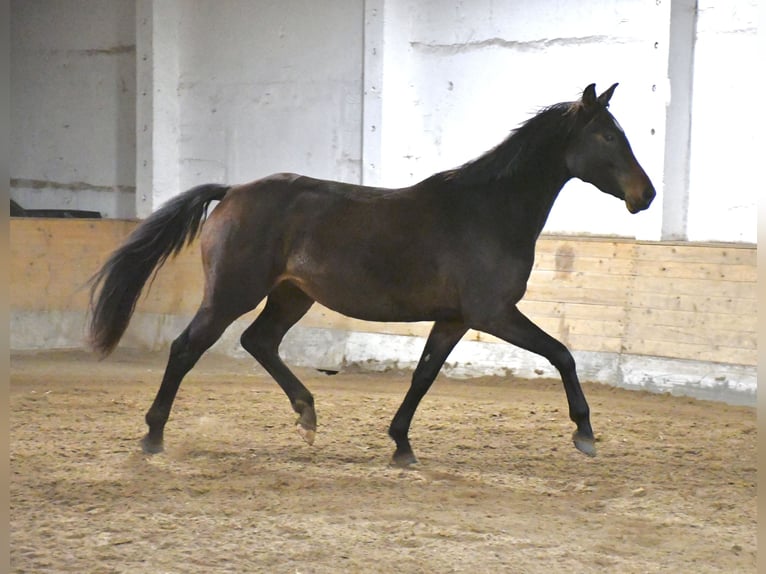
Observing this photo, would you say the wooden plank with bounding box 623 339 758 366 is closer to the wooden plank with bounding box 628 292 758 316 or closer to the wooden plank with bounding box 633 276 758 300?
the wooden plank with bounding box 628 292 758 316

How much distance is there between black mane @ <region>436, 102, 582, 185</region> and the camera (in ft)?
16.6

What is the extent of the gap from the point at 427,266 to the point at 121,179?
686 centimetres

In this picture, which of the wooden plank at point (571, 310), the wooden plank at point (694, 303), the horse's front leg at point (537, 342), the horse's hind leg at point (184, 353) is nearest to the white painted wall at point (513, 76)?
the wooden plank at point (694, 303)

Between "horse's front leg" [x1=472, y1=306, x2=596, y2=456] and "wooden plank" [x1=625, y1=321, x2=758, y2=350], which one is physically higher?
"horse's front leg" [x1=472, y1=306, x2=596, y2=456]

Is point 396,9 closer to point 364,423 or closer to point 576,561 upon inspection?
point 364,423

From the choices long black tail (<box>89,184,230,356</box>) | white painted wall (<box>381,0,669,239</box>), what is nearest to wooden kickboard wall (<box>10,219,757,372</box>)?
white painted wall (<box>381,0,669,239</box>)

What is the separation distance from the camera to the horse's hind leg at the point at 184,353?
17.0 feet

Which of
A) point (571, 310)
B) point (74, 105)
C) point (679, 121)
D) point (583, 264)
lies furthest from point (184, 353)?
point (74, 105)

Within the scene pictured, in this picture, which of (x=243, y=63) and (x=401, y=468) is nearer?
(x=401, y=468)

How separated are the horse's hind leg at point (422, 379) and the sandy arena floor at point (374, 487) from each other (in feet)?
0.39

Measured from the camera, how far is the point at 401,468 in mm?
5020

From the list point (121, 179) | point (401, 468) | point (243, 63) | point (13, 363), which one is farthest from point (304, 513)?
point (121, 179)

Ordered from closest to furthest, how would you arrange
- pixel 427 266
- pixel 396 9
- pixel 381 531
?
pixel 381 531 < pixel 427 266 < pixel 396 9

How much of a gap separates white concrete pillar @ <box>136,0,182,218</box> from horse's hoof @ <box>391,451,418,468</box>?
576 centimetres
